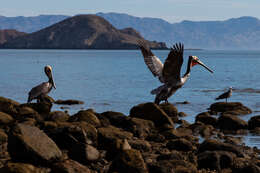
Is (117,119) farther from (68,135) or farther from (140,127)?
(68,135)

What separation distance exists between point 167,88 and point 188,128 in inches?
89.4

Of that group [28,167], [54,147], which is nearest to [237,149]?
[54,147]

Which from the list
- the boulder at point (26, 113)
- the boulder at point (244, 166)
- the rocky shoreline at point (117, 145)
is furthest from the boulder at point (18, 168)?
the boulder at point (26, 113)

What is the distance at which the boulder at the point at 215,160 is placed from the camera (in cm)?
1155

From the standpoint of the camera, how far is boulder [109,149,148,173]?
33.6 ft

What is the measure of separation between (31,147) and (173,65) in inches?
277

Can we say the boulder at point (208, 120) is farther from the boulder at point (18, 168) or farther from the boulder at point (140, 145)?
the boulder at point (18, 168)

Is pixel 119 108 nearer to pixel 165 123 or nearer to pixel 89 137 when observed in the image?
pixel 165 123

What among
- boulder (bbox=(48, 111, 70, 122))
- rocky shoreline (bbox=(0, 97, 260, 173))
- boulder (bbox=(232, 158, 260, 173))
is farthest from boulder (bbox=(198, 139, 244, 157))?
boulder (bbox=(48, 111, 70, 122))

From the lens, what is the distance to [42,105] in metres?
18.8

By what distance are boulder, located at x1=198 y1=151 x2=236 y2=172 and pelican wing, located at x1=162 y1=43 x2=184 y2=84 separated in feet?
13.3

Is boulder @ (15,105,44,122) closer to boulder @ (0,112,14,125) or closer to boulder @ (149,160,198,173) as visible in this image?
boulder @ (0,112,14,125)

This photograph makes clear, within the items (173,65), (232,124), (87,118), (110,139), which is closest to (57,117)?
(87,118)

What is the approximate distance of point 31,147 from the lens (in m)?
10.2
